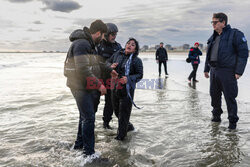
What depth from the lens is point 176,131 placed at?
15.8 ft

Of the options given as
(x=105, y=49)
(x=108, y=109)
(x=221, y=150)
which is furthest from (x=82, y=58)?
(x=221, y=150)

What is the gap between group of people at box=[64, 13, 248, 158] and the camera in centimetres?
314

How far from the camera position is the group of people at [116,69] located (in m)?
3.14

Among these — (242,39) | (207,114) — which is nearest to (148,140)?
(207,114)

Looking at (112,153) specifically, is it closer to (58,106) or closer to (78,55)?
(78,55)

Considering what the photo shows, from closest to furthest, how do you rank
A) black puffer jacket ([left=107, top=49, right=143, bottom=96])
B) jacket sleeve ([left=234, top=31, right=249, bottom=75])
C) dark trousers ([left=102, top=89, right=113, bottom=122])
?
black puffer jacket ([left=107, top=49, right=143, bottom=96])
jacket sleeve ([left=234, top=31, right=249, bottom=75])
dark trousers ([left=102, top=89, right=113, bottom=122])

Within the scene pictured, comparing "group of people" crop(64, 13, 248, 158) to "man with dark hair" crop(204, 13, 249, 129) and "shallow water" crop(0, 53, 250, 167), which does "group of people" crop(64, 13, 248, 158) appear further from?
"shallow water" crop(0, 53, 250, 167)

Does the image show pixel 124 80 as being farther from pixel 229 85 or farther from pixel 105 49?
pixel 229 85

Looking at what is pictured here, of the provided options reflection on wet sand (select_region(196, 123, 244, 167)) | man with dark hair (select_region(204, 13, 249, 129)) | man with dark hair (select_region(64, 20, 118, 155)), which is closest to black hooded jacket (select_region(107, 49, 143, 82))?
man with dark hair (select_region(64, 20, 118, 155))

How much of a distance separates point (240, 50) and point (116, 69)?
110 inches

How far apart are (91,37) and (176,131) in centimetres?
300

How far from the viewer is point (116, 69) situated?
4113mm

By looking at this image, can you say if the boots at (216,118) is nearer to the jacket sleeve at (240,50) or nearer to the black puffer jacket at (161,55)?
the jacket sleeve at (240,50)

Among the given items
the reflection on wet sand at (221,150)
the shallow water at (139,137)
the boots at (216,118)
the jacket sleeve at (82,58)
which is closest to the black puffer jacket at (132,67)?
the jacket sleeve at (82,58)
